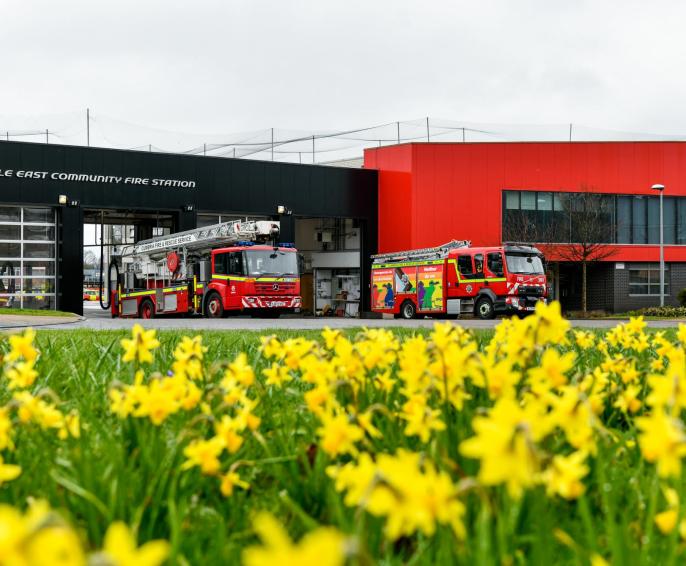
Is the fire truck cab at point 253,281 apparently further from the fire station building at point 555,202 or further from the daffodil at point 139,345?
the daffodil at point 139,345

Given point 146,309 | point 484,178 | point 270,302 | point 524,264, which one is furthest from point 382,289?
point 484,178

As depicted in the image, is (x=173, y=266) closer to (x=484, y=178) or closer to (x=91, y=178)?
(x=91, y=178)

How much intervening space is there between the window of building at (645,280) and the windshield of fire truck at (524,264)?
55.6ft

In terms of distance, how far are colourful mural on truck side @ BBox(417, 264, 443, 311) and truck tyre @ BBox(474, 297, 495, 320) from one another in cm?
173

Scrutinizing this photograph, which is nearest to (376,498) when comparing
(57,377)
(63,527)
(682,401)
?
(63,527)

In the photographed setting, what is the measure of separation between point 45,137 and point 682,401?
125ft

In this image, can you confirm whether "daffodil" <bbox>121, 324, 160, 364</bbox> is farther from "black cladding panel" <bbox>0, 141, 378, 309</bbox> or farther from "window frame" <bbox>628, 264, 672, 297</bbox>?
"window frame" <bbox>628, 264, 672, 297</bbox>

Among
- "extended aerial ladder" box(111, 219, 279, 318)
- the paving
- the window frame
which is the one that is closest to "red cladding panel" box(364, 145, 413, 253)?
"extended aerial ladder" box(111, 219, 279, 318)

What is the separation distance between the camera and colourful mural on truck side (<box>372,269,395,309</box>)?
115 feet

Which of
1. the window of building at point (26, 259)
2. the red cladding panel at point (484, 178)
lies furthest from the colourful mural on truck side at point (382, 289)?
the window of building at point (26, 259)

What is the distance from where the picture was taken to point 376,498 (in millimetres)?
1139

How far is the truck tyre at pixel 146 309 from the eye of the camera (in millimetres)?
33094

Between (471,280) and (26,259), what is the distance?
1887cm

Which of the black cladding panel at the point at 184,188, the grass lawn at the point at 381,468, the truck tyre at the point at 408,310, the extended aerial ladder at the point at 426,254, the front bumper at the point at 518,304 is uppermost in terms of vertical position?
the black cladding panel at the point at 184,188
